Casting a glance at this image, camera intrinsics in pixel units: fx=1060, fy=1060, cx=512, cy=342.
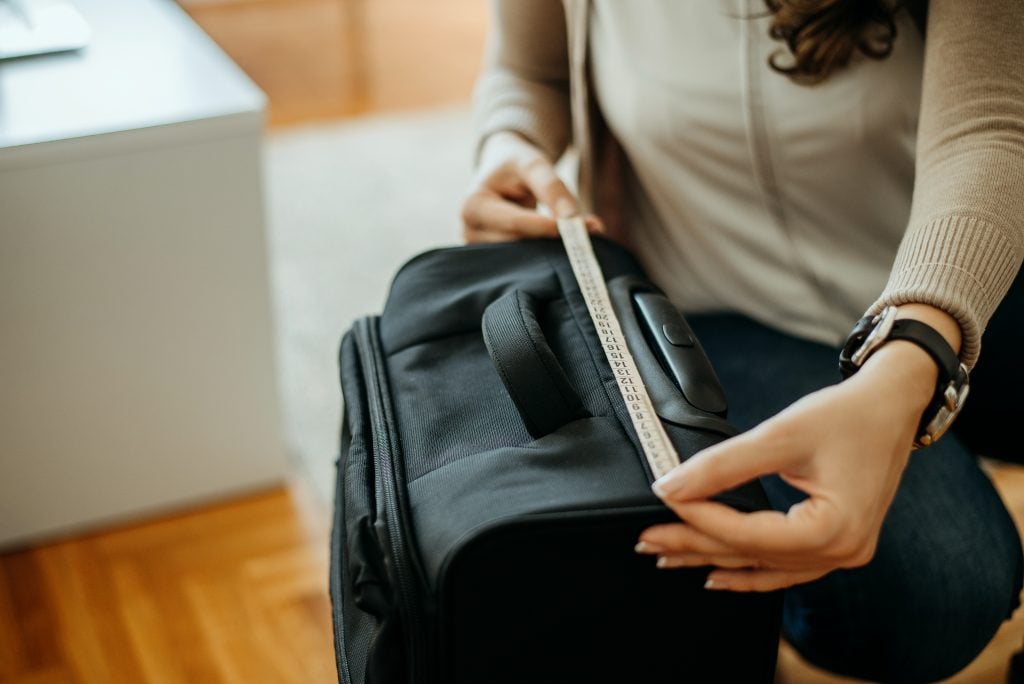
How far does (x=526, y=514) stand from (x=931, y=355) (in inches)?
10.3

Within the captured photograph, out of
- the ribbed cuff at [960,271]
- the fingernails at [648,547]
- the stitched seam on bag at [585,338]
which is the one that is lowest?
the fingernails at [648,547]

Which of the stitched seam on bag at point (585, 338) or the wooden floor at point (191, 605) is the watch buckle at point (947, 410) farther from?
the wooden floor at point (191, 605)

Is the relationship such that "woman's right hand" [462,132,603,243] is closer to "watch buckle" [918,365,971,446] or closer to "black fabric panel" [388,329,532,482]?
"black fabric panel" [388,329,532,482]

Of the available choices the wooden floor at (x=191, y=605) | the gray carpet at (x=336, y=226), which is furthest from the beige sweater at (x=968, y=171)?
the gray carpet at (x=336, y=226)

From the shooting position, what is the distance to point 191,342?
1.26 m

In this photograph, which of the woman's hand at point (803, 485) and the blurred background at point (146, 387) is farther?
the blurred background at point (146, 387)

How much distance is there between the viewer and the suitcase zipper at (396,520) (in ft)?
1.93

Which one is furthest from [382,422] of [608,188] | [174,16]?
[174,16]

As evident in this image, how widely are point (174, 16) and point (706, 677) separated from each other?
1.09 meters

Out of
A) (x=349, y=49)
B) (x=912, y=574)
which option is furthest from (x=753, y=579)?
(x=349, y=49)

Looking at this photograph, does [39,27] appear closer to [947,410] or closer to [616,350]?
[616,350]

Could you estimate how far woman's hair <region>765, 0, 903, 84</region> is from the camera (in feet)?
2.58

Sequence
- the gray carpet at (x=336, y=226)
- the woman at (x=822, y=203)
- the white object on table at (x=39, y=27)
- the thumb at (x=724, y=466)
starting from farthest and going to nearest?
the gray carpet at (x=336, y=226) < the white object on table at (x=39, y=27) < the woman at (x=822, y=203) < the thumb at (x=724, y=466)

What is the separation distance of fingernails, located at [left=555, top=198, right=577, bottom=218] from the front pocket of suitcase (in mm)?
191
